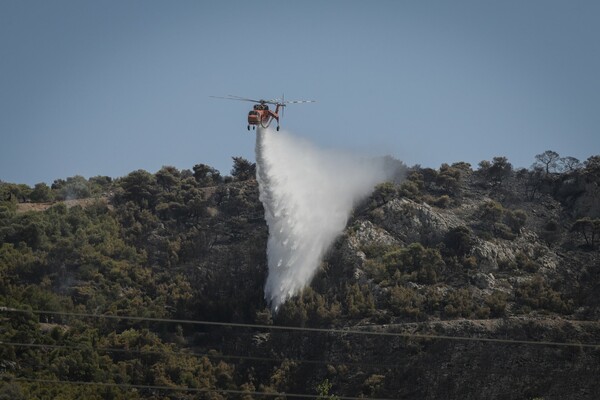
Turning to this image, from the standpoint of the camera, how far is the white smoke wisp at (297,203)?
113625 mm

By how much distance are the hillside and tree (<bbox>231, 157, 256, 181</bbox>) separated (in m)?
0.61

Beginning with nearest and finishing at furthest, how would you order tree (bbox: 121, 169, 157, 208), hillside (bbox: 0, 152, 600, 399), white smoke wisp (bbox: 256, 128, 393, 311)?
hillside (bbox: 0, 152, 600, 399) < white smoke wisp (bbox: 256, 128, 393, 311) < tree (bbox: 121, 169, 157, 208)

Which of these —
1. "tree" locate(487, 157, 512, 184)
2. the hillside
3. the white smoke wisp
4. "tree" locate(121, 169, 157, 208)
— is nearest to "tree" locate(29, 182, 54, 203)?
the hillside

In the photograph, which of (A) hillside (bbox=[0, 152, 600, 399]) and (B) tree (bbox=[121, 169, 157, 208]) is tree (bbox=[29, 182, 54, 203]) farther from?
(B) tree (bbox=[121, 169, 157, 208])

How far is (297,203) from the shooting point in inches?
4879

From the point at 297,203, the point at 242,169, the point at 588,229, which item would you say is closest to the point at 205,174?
the point at 242,169

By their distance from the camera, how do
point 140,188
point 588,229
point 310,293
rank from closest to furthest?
point 310,293, point 588,229, point 140,188

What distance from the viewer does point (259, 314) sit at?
10519 cm

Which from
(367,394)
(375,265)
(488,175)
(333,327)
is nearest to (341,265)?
(375,265)

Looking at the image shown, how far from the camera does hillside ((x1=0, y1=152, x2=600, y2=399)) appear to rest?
93.6 metres

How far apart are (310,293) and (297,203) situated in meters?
17.9

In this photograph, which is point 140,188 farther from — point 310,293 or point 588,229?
point 588,229

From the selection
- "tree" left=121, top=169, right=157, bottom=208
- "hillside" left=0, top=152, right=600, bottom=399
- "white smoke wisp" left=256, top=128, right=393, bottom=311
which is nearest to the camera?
"hillside" left=0, top=152, right=600, bottom=399

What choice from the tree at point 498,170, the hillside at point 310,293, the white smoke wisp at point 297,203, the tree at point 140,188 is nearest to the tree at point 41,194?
the hillside at point 310,293
